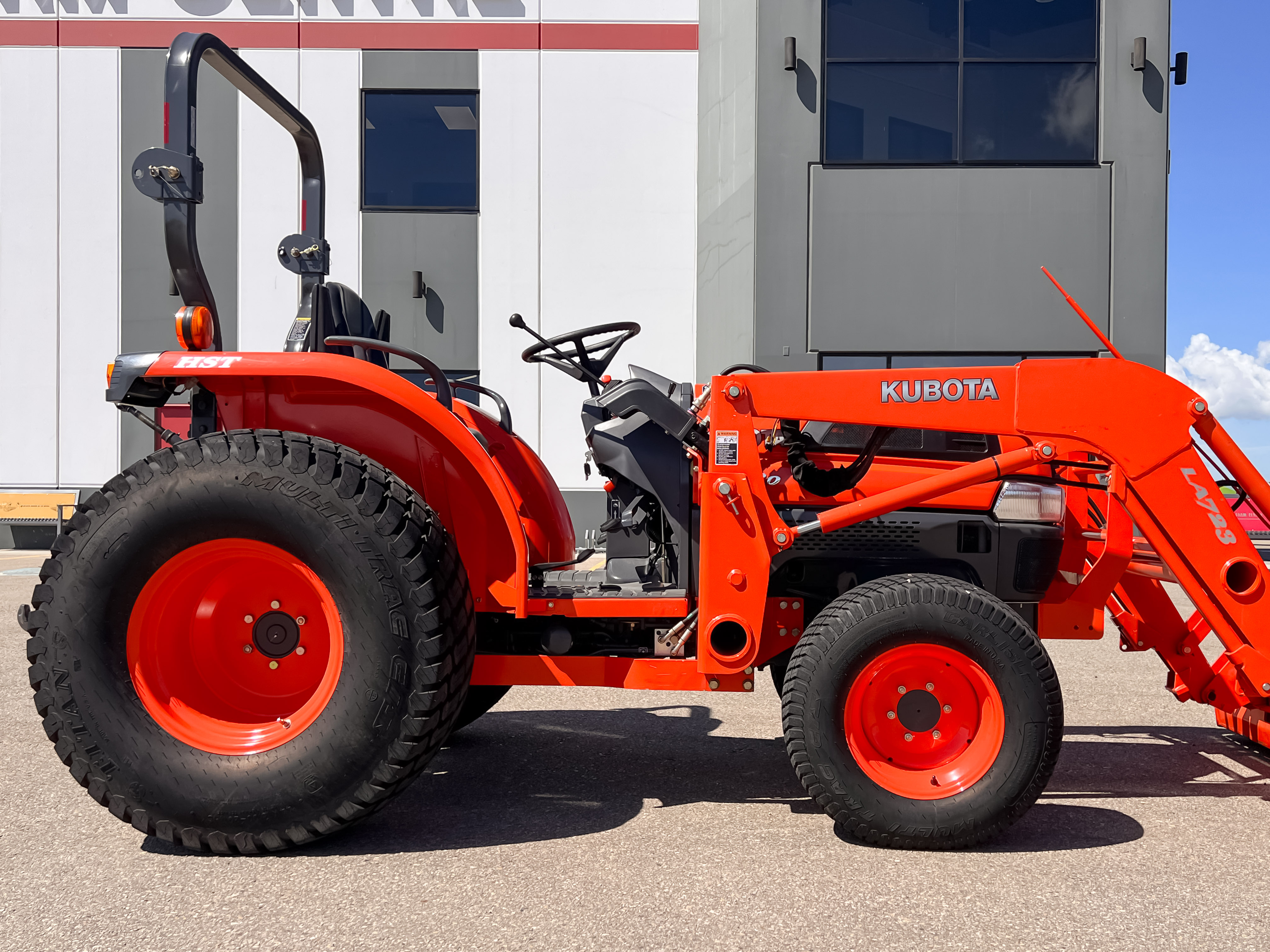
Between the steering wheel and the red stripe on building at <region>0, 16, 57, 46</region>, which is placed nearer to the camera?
the steering wheel

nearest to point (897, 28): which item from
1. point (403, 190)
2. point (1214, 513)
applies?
point (403, 190)

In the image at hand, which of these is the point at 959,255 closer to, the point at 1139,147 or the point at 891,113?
the point at 891,113

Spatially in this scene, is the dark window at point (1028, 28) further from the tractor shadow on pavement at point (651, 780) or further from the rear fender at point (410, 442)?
the rear fender at point (410, 442)

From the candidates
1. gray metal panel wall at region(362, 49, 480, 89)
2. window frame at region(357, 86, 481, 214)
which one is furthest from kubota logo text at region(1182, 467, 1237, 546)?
gray metal panel wall at region(362, 49, 480, 89)

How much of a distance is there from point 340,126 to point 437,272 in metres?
2.08

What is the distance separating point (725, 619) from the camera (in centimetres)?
274

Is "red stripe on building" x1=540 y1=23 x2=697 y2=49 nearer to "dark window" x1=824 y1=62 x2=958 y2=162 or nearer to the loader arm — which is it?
"dark window" x1=824 y1=62 x2=958 y2=162

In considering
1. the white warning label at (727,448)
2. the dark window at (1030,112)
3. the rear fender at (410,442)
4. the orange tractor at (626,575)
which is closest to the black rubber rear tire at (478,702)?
the orange tractor at (626,575)

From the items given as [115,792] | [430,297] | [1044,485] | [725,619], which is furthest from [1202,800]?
[430,297]

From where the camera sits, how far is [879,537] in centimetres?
304

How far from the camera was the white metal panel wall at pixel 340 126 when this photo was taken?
11.3 metres

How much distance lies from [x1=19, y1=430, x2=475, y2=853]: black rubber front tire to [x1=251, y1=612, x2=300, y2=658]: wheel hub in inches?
8.1

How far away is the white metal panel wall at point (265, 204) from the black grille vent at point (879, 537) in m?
9.80

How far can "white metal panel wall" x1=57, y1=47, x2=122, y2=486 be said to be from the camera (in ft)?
37.7
